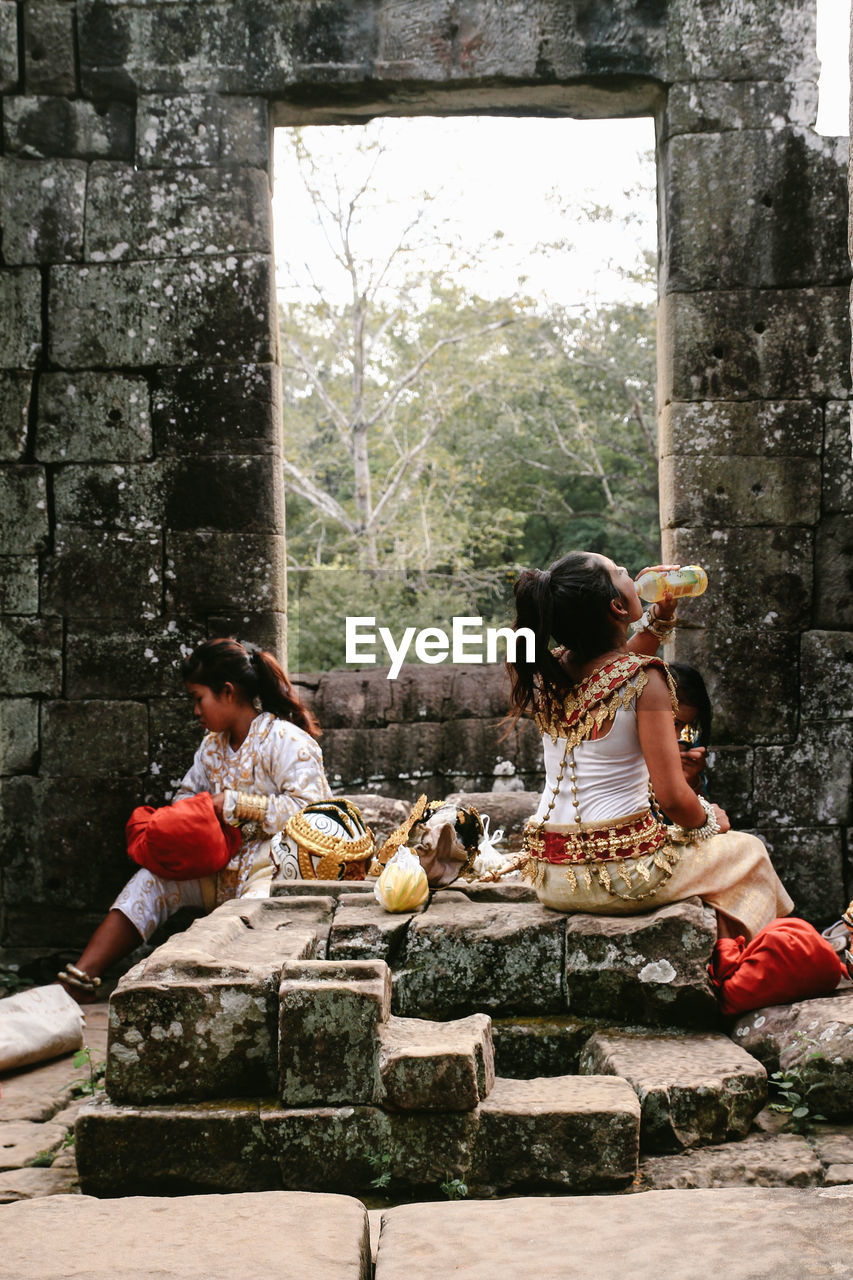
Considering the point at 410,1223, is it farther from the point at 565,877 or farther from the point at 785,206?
the point at 785,206

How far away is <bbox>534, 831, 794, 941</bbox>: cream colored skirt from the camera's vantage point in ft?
10.8

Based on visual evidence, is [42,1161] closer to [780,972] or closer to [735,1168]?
[735,1168]

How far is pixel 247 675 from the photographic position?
4.76 meters

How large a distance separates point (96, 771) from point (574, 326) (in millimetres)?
13761

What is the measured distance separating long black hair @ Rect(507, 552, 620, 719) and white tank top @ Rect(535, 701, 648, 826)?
0.23 m

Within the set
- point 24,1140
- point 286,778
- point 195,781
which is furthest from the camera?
point 195,781

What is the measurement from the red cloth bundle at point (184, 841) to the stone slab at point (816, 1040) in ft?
6.79

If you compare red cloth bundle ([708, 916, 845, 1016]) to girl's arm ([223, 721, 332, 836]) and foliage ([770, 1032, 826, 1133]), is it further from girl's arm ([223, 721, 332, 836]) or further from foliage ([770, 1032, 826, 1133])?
girl's arm ([223, 721, 332, 836])

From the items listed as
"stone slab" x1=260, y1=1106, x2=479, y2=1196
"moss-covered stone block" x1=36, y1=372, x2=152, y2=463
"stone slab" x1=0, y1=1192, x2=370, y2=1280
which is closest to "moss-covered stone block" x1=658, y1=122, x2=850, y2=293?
"moss-covered stone block" x1=36, y1=372, x2=152, y2=463

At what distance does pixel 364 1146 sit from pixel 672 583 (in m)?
1.85

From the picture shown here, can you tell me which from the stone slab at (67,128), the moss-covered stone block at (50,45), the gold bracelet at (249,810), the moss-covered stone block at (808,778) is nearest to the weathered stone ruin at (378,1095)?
the gold bracelet at (249,810)

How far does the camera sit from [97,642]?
5.18m

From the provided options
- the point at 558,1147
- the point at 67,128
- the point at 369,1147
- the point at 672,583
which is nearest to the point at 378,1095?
the point at 369,1147

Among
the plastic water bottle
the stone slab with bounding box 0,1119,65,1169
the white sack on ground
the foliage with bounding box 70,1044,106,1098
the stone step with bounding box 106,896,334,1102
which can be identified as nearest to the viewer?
the stone step with bounding box 106,896,334,1102
